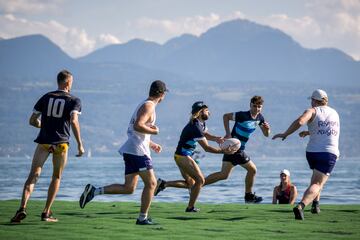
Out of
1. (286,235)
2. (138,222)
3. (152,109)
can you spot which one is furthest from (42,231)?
(286,235)

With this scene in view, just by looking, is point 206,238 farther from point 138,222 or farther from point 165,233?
point 138,222

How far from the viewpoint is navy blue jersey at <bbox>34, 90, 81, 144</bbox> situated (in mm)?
11391

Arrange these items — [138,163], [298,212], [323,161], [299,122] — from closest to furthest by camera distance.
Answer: [138,163] < [299,122] < [298,212] < [323,161]

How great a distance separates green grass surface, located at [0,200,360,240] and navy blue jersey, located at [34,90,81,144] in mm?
1258

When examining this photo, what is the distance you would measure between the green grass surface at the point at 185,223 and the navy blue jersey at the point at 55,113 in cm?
126

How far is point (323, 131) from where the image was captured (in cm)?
1295

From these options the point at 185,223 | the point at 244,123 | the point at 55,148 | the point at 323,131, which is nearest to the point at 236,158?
the point at 244,123

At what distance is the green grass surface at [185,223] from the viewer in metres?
10.4

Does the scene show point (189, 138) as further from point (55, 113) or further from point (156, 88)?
point (55, 113)

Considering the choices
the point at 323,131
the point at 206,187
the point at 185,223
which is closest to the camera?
the point at 185,223

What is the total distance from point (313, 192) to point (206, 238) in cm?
307

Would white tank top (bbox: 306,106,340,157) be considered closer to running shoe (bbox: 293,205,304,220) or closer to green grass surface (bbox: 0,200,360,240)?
running shoe (bbox: 293,205,304,220)

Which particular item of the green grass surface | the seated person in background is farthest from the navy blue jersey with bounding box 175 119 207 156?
the seated person in background

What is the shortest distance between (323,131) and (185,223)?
2820 mm
